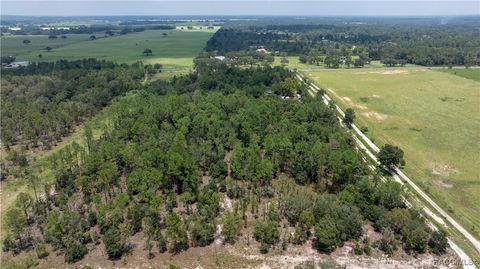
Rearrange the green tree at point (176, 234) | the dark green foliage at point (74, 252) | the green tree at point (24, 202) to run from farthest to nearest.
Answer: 1. the green tree at point (24, 202)
2. the green tree at point (176, 234)
3. the dark green foliage at point (74, 252)

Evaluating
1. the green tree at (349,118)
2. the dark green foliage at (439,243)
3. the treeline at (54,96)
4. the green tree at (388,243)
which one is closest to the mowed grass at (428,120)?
the green tree at (349,118)

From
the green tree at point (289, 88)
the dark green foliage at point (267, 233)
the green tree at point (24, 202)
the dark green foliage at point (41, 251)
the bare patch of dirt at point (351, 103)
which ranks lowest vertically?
the dark green foliage at point (41, 251)

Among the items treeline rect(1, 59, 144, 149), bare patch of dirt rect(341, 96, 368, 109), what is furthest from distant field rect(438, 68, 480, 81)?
treeline rect(1, 59, 144, 149)

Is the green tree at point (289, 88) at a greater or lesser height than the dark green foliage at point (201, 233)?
greater

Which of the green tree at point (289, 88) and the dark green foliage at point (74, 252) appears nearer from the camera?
the dark green foliage at point (74, 252)

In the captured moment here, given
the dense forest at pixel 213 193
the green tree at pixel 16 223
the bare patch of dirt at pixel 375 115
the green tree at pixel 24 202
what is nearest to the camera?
the green tree at pixel 16 223

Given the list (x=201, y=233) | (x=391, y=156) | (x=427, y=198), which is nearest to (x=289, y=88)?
(x=391, y=156)

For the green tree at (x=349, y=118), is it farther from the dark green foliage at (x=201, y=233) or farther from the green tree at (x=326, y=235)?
the dark green foliage at (x=201, y=233)
